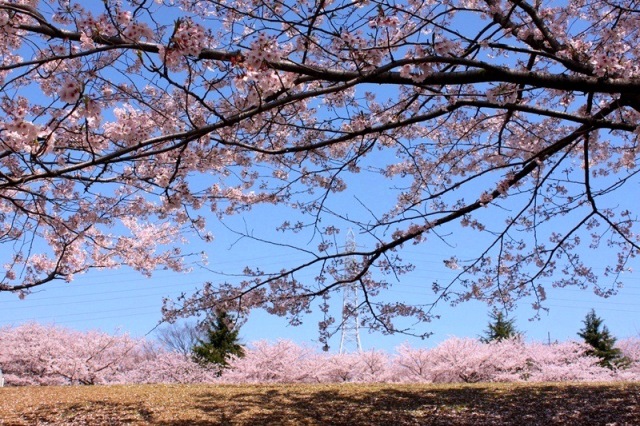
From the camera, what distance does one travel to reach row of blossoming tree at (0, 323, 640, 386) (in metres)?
13.5

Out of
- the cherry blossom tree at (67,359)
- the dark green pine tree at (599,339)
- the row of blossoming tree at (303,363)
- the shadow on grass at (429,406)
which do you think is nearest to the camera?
the shadow on grass at (429,406)

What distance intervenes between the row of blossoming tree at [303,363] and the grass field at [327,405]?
4.75m

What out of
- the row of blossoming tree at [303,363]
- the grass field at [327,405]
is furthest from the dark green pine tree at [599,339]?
the grass field at [327,405]

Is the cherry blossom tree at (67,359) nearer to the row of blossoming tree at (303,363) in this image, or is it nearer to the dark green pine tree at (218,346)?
the row of blossoming tree at (303,363)

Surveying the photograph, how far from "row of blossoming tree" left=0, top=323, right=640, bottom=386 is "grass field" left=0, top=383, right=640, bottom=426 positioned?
475 cm

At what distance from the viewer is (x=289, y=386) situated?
8969 mm

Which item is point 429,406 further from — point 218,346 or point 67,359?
point 218,346

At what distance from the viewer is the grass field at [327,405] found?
20.2ft

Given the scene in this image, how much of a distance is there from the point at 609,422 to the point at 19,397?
26.8 feet

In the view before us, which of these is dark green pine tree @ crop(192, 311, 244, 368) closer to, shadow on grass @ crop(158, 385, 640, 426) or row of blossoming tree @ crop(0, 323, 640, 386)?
row of blossoming tree @ crop(0, 323, 640, 386)

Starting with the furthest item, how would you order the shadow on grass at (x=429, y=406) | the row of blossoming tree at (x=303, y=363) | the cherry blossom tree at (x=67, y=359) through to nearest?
the cherry blossom tree at (x=67, y=359)
the row of blossoming tree at (x=303, y=363)
the shadow on grass at (x=429, y=406)

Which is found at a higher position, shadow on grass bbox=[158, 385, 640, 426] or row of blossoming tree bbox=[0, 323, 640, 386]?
row of blossoming tree bbox=[0, 323, 640, 386]

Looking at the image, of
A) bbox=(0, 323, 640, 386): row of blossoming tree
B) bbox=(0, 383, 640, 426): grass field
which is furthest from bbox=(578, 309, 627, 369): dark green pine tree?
bbox=(0, 383, 640, 426): grass field

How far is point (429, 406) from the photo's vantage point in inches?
271
